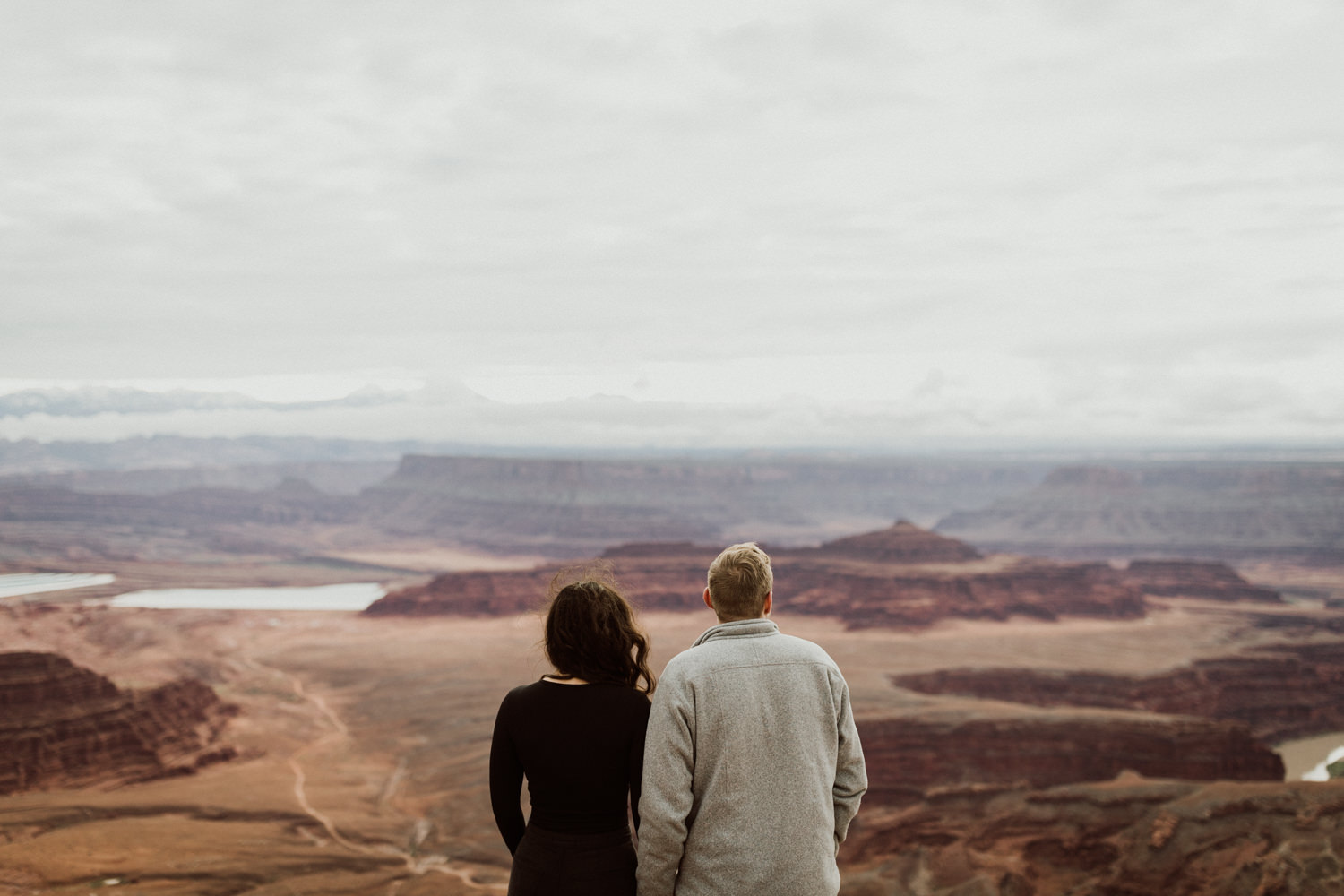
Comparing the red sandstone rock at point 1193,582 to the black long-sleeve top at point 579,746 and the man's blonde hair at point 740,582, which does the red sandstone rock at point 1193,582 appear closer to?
the man's blonde hair at point 740,582

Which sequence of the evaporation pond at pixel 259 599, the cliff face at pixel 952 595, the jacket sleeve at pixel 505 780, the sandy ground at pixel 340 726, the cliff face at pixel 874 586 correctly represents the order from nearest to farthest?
1. the jacket sleeve at pixel 505 780
2. the sandy ground at pixel 340 726
3. the cliff face at pixel 952 595
4. the cliff face at pixel 874 586
5. the evaporation pond at pixel 259 599

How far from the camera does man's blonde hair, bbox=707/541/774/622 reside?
4.59 metres

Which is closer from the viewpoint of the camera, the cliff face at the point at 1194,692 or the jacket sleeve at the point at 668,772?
the jacket sleeve at the point at 668,772

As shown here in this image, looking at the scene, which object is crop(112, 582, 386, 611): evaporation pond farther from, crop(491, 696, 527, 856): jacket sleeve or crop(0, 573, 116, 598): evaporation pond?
crop(491, 696, 527, 856): jacket sleeve

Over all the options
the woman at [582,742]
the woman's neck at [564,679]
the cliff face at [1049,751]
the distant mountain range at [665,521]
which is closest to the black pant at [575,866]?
the woman at [582,742]

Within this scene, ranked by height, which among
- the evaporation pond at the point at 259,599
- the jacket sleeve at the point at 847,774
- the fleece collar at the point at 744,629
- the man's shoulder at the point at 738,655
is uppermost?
the fleece collar at the point at 744,629

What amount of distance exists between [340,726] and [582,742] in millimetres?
50430

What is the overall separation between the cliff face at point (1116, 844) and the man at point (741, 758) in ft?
68.3

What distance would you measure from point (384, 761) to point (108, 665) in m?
34.3

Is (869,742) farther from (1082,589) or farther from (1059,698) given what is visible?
(1082,589)

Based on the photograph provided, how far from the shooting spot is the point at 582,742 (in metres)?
4.59

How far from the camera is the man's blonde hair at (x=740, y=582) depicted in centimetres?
459

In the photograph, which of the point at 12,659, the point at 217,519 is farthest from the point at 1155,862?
the point at 217,519

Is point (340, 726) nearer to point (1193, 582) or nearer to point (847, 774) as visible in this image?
point (847, 774)
